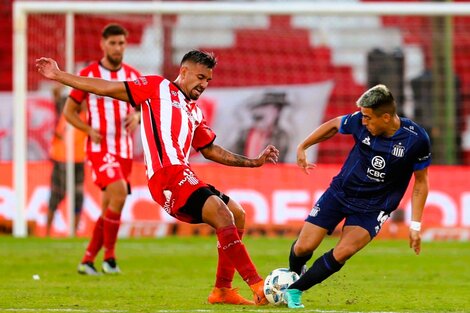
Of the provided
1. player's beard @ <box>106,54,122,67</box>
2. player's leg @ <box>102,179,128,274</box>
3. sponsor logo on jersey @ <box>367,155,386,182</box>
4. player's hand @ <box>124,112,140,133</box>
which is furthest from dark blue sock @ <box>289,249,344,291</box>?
player's beard @ <box>106,54,122,67</box>

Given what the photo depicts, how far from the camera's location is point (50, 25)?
17.7 m

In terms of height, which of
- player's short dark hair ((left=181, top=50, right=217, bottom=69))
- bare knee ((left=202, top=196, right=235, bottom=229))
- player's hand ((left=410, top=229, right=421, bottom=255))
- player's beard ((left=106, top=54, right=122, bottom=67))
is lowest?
player's hand ((left=410, top=229, right=421, bottom=255))

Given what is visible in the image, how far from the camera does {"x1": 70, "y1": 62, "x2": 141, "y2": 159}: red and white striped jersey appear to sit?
38.9 feet

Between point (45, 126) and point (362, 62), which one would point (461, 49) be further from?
point (45, 126)

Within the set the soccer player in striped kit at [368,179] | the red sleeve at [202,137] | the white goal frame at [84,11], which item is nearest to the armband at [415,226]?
the soccer player in striped kit at [368,179]

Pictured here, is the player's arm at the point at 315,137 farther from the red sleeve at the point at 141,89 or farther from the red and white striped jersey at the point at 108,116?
the red and white striped jersey at the point at 108,116

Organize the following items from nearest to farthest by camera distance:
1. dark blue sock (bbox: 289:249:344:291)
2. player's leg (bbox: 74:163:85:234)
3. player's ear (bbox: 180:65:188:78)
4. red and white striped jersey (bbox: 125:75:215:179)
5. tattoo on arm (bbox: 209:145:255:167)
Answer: dark blue sock (bbox: 289:249:344:291), red and white striped jersey (bbox: 125:75:215:179), player's ear (bbox: 180:65:188:78), tattoo on arm (bbox: 209:145:255:167), player's leg (bbox: 74:163:85:234)

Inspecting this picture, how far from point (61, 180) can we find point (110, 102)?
556 centimetres

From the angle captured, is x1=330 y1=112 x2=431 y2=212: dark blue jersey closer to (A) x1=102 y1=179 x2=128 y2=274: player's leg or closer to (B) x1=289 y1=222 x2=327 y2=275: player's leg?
(B) x1=289 y1=222 x2=327 y2=275: player's leg

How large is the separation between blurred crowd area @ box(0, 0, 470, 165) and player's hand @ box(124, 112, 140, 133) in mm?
6407

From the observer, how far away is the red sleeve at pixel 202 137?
355 inches

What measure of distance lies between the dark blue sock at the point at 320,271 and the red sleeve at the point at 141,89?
1776 millimetres

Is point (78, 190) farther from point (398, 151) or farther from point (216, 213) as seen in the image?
point (398, 151)

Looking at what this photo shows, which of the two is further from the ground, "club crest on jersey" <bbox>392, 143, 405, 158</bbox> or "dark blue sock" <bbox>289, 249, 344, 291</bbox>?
"club crest on jersey" <bbox>392, 143, 405, 158</bbox>
